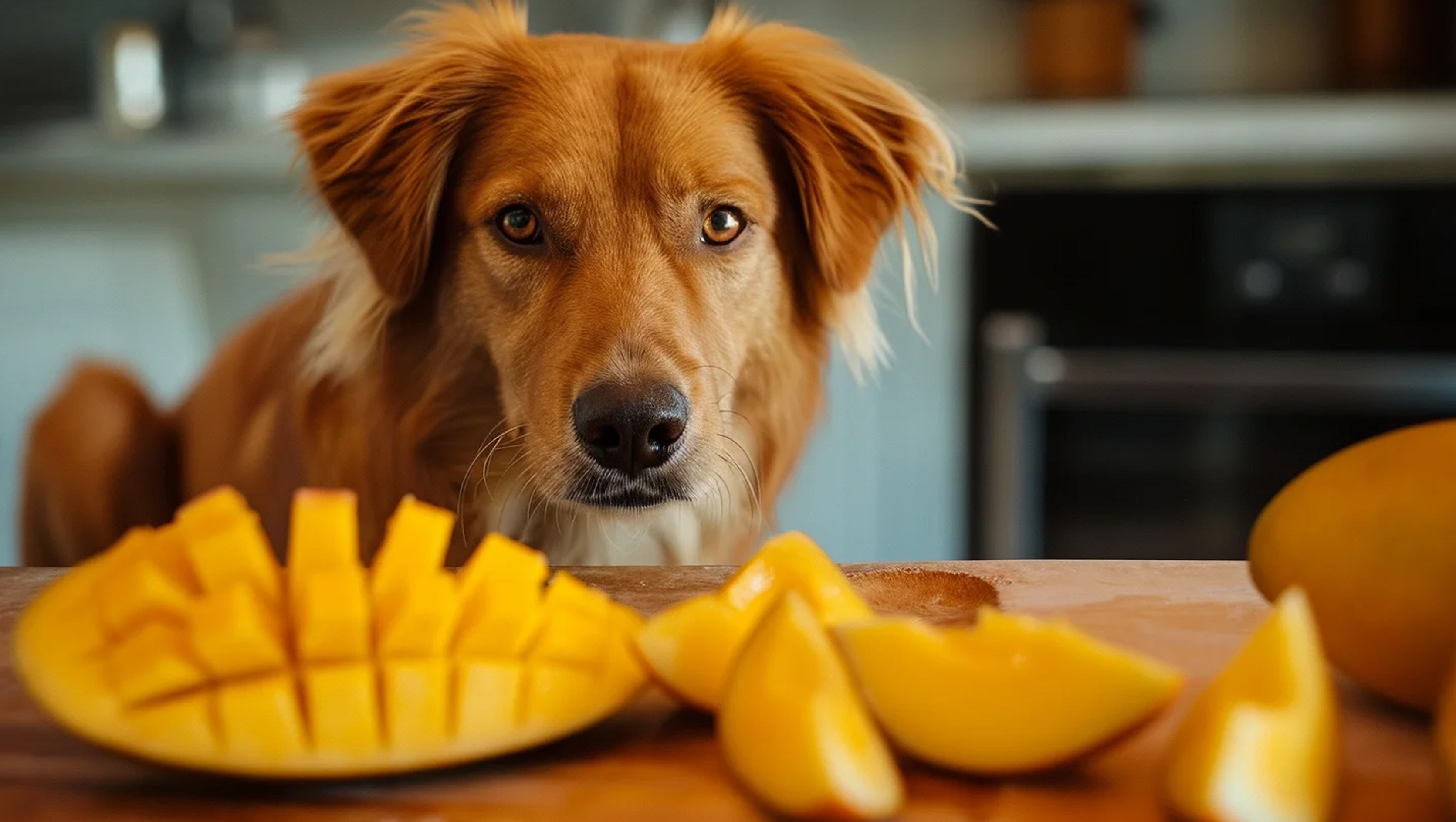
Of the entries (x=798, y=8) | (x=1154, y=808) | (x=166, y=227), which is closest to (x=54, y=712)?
(x=1154, y=808)

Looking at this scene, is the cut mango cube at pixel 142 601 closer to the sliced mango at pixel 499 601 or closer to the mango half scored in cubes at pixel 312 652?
the mango half scored in cubes at pixel 312 652

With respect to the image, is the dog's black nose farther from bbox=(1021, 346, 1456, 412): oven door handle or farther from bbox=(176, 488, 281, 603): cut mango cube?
bbox=(1021, 346, 1456, 412): oven door handle

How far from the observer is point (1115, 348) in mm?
2902

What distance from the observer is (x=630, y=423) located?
4.27 feet

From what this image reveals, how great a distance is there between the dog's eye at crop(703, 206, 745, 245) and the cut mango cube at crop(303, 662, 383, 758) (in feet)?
3.22

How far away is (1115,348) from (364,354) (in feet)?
5.85

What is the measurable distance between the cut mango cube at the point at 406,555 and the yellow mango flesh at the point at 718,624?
0.11m

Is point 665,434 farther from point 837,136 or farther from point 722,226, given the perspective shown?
point 837,136

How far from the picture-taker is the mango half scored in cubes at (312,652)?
1.88ft

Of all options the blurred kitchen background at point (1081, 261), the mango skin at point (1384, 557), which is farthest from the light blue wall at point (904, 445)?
the mango skin at point (1384, 557)

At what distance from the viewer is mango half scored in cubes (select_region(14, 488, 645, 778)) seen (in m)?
0.57

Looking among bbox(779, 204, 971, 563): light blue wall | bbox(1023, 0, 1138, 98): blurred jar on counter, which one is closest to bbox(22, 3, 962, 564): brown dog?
bbox(779, 204, 971, 563): light blue wall

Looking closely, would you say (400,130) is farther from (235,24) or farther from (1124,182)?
(235,24)

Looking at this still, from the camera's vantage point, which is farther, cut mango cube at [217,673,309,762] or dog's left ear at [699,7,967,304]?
dog's left ear at [699,7,967,304]
